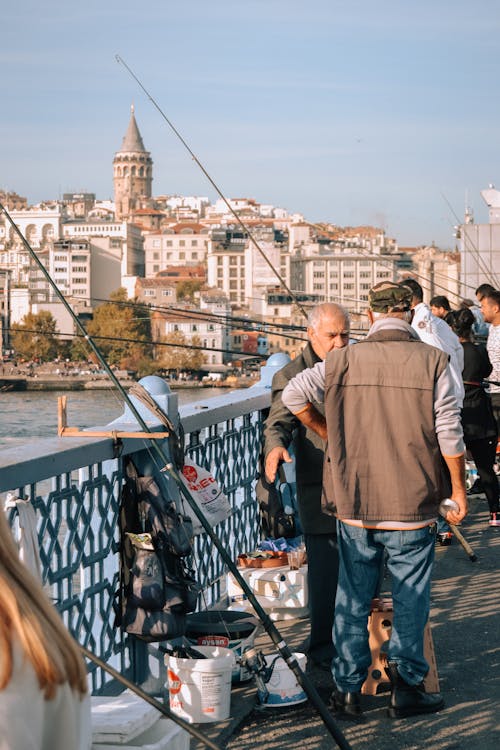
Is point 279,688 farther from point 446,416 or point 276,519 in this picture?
point 276,519

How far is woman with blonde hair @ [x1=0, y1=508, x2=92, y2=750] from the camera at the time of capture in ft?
4.28

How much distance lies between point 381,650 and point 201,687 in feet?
2.27

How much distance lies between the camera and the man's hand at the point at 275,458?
4023 mm

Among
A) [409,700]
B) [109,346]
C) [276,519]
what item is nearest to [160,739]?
[409,700]

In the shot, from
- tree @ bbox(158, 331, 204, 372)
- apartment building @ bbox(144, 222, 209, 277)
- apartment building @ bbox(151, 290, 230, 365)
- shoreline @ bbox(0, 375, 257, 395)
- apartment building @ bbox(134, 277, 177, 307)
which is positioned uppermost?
apartment building @ bbox(144, 222, 209, 277)

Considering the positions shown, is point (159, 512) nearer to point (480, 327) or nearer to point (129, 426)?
point (129, 426)

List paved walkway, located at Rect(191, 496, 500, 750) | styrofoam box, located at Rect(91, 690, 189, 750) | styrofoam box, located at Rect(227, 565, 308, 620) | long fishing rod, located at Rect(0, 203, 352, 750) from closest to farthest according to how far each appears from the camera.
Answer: styrofoam box, located at Rect(91, 690, 189, 750) < long fishing rod, located at Rect(0, 203, 352, 750) < paved walkway, located at Rect(191, 496, 500, 750) < styrofoam box, located at Rect(227, 565, 308, 620)

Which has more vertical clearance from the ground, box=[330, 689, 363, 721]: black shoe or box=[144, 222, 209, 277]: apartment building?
box=[144, 222, 209, 277]: apartment building

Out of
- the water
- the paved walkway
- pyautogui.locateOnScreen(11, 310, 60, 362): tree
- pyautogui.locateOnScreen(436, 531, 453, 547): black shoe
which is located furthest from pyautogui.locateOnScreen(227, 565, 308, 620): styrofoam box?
pyautogui.locateOnScreen(11, 310, 60, 362): tree

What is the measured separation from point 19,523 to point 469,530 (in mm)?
4471

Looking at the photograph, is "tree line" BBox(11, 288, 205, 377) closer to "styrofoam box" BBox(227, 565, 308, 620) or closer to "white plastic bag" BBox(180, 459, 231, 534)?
"styrofoam box" BBox(227, 565, 308, 620)

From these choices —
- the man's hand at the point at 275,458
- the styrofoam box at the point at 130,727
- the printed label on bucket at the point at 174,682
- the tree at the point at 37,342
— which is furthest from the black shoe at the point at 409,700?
the tree at the point at 37,342

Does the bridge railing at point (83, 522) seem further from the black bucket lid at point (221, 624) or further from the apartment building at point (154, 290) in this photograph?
the apartment building at point (154, 290)

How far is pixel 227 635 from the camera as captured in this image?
157 inches
